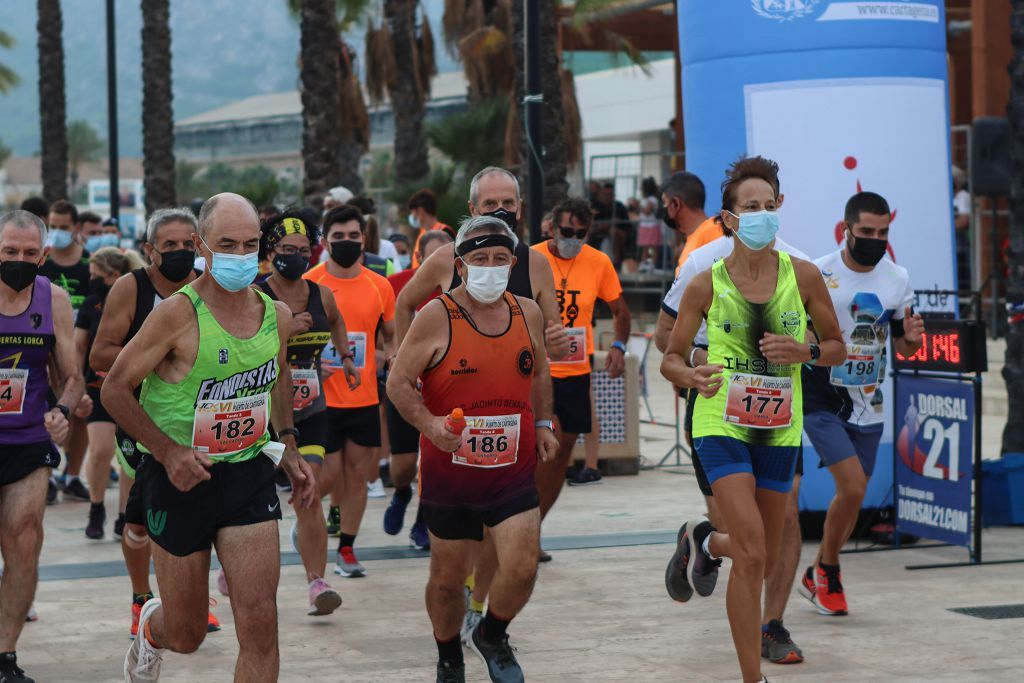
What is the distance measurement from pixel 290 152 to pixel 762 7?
115328 millimetres

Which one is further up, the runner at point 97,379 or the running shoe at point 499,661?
the runner at point 97,379

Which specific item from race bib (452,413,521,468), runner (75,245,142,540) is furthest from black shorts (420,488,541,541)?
runner (75,245,142,540)

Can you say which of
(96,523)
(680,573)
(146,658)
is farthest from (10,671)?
(96,523)

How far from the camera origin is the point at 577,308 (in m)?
10.1

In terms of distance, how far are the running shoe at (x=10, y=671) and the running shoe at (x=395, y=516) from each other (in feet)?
12.0

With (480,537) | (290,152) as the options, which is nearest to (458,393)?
(480,537)

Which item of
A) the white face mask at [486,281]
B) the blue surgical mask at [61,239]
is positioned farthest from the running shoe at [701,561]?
the blue surgical mask at [61,239]

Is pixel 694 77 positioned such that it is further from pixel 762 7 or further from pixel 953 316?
pixel 953 316

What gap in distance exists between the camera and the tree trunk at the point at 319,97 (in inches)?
907

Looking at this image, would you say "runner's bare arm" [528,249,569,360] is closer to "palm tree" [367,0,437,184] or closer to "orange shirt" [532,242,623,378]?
"orange shirt" [532,242,623,378]

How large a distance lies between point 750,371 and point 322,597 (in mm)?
2685

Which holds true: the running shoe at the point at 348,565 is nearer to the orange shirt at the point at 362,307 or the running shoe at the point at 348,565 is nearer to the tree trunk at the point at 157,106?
the orange shirt at the point at 362,307

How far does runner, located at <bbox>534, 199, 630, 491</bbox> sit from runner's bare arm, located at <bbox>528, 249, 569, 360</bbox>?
177 cm

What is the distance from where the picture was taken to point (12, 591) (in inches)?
270
